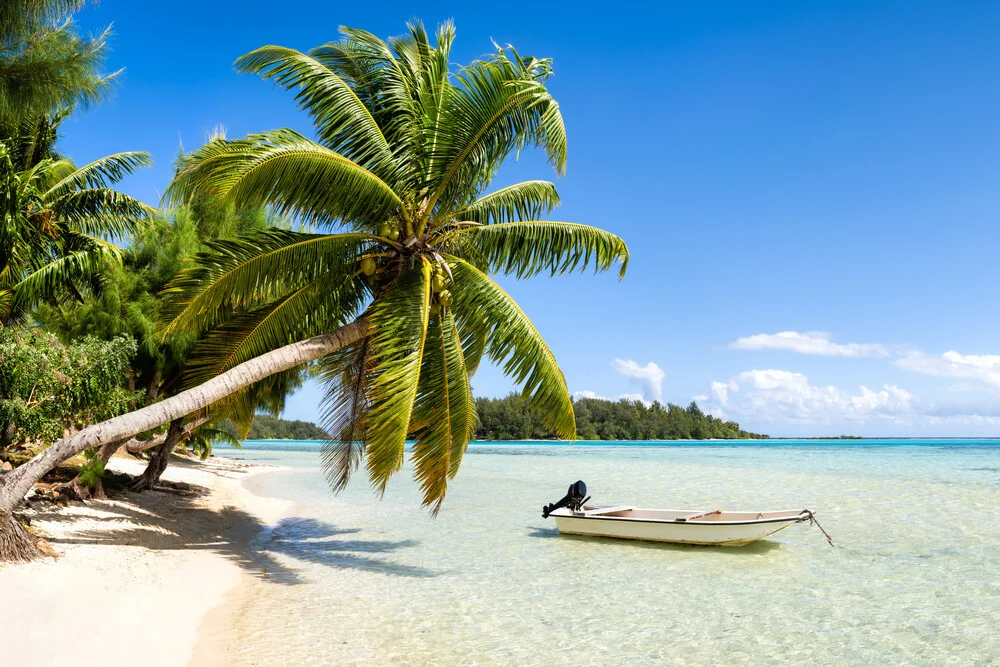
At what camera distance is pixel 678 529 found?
39.3 feet

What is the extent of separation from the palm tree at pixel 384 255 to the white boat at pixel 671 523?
164 inches

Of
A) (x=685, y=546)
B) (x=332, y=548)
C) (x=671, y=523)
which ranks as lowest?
(x=332, y=548)

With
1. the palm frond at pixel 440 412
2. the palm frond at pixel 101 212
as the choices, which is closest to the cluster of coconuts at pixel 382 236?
the palm frond at pixel 440 412

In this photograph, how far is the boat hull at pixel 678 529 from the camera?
1141 cm

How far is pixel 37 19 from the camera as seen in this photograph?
24.0ft

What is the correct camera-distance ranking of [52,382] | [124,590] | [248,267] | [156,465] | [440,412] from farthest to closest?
[156,465] → [52,382] → [440,412] → [248,267] → [124,590]

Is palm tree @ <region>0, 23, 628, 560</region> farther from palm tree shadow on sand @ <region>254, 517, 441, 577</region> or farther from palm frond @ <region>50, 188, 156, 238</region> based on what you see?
palm frond @ <region>50, 188, 156, 238</region>

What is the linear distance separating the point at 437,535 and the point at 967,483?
2191cm

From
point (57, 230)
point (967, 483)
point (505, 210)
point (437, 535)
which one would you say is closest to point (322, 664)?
point (505, 210)

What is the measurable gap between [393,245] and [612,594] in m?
5.67

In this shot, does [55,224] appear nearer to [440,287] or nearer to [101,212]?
[101,212]

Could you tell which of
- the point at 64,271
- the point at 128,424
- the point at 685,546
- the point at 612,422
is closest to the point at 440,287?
the point at 128,424

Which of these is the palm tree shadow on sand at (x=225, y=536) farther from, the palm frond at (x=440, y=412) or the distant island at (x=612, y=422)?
the distant island at (x=612, y=422)

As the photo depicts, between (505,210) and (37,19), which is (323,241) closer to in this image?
(505,210)
